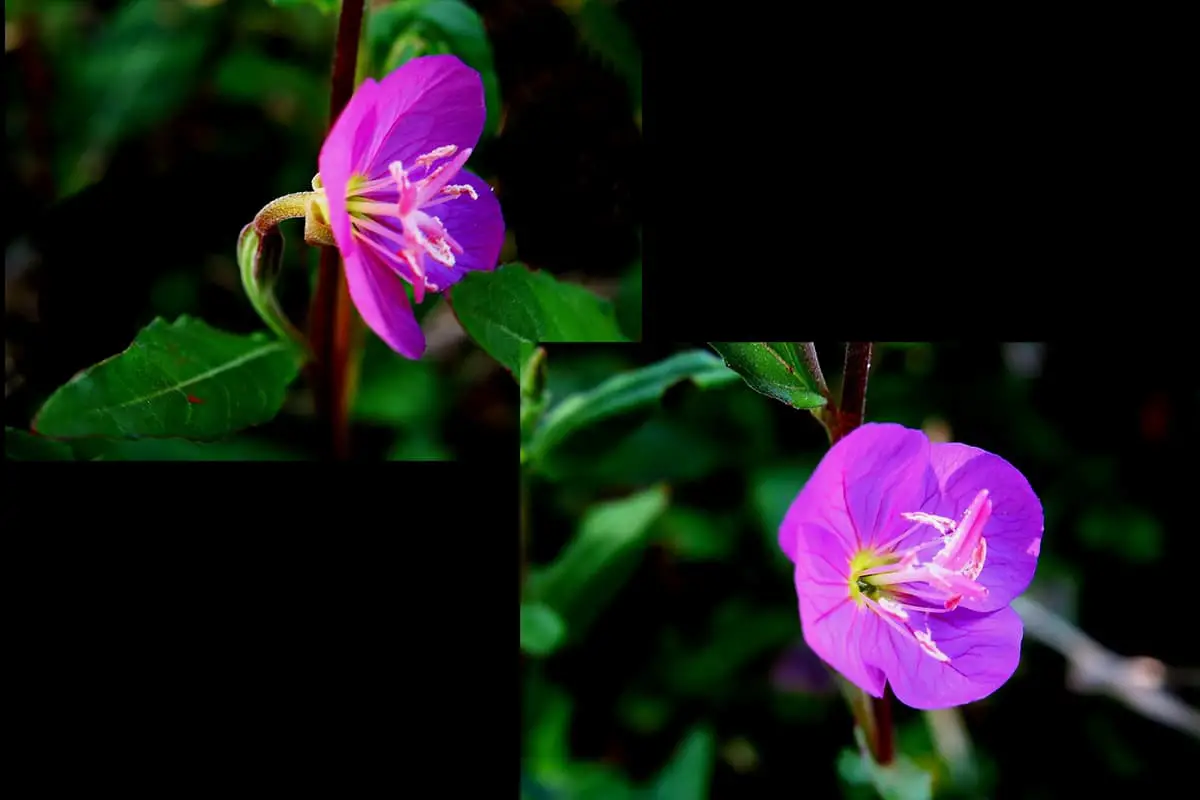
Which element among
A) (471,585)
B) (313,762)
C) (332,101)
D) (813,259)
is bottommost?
(313,762)

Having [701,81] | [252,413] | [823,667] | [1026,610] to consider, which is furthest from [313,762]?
[1026,610]

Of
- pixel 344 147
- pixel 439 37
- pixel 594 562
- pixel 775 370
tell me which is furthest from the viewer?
pixel 594 562

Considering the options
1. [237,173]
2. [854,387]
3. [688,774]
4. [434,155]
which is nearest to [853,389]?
[854,387]

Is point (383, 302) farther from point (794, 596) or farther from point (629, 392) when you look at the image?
point (794, 596)

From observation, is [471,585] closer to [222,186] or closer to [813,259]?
[813,259]

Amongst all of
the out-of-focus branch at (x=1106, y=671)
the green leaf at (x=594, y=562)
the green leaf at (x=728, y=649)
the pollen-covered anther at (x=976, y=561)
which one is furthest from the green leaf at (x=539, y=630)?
the out-of-focus branch at (x=1106, y=671)

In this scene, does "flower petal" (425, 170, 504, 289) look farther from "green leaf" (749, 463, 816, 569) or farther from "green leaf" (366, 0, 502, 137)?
"green leaf" (749, 463, 816, 569)
